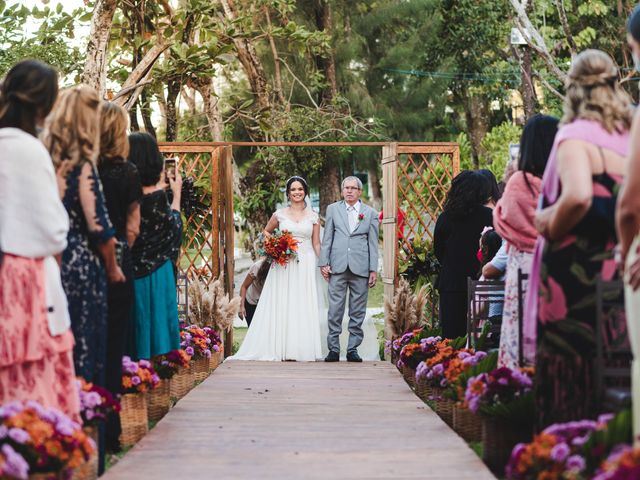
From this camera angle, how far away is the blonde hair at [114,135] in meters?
4.82

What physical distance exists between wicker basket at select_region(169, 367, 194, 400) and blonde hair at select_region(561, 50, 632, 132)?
154 inches

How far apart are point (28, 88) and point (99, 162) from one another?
3.37 ft

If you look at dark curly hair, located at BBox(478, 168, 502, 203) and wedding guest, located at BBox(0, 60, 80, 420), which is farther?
dark curly hair, located at BBox(478, 168, 502, 203)

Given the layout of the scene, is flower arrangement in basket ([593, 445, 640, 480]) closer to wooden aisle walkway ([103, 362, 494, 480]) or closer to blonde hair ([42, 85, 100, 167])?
wooden aisle walkway ([103, 362, 494, 480])

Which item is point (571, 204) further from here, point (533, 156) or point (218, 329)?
point (218, 329)

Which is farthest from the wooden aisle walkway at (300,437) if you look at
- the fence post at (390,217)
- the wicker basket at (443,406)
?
the fence post at (390,217)

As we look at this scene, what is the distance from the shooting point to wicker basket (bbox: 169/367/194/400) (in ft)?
23.8

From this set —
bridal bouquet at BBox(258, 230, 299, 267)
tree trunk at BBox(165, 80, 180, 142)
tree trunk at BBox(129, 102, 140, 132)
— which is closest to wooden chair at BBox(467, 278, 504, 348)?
bridal bouquet at BBox(258, 230, 299, 267)

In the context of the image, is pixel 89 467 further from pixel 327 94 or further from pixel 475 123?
pixel 475 123

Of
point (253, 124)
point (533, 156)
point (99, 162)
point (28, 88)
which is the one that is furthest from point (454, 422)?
point (253, 124)

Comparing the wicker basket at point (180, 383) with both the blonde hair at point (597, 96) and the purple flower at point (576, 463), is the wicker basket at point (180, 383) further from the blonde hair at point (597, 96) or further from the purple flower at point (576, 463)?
the purple flower at point (576, 463)

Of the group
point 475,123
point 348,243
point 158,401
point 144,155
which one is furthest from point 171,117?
point 475,123

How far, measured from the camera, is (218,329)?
395 inches

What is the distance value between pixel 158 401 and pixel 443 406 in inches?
63.4
